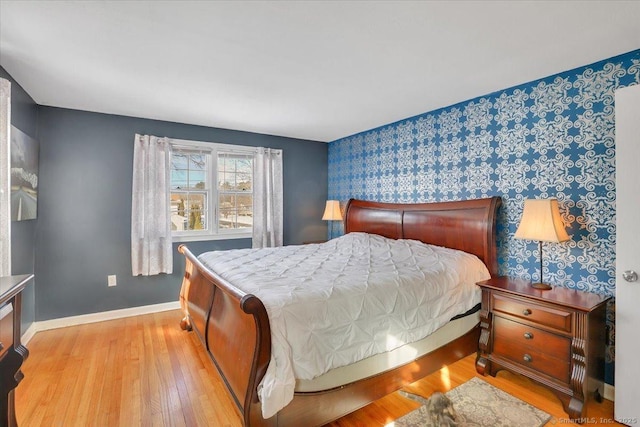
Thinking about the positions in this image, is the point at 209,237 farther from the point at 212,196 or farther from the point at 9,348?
the point at 9,348

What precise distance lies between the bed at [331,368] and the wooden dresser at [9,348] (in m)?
0.94

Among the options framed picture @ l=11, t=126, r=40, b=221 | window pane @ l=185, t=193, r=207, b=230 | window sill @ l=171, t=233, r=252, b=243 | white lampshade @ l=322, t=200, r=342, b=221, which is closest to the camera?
framed picture @ l=11, t=126, r=40, b=221

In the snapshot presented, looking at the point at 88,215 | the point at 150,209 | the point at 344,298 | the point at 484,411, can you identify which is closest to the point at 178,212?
the point at 150,209

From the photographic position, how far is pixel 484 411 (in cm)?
198

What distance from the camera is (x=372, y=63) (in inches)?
91.0

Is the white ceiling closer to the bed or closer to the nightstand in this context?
the bed

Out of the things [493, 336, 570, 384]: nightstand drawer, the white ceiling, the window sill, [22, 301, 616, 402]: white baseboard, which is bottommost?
[22, 301, 616, 402]: white baseboard

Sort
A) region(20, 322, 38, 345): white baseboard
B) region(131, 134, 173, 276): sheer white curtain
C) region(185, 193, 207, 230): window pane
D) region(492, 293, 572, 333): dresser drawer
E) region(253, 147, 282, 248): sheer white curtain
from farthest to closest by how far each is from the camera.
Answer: region(253, 147, 282, 248): sheer white curtain, region(185, 193, 207, 230): window pane, region(131, 134, 173, 276): sheer white curtain, region(20, 322, 38, 345): white baseboard, region(492, 293, 572, 333): dresser drawer

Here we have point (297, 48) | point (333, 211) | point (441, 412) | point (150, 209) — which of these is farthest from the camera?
point (333, 211)

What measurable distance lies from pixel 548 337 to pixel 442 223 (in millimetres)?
1326

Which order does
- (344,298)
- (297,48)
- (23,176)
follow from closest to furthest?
(344,298) < (297,48) < (23,176)

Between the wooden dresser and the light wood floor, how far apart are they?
1.70 feet

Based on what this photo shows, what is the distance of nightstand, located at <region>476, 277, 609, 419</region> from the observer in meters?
1.92

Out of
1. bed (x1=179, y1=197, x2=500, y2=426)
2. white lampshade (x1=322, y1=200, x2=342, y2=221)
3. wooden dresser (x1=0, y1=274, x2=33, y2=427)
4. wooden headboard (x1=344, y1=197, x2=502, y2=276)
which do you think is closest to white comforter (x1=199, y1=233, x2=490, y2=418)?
bed (x1=179, y1=197, x2=500, y2=426)
